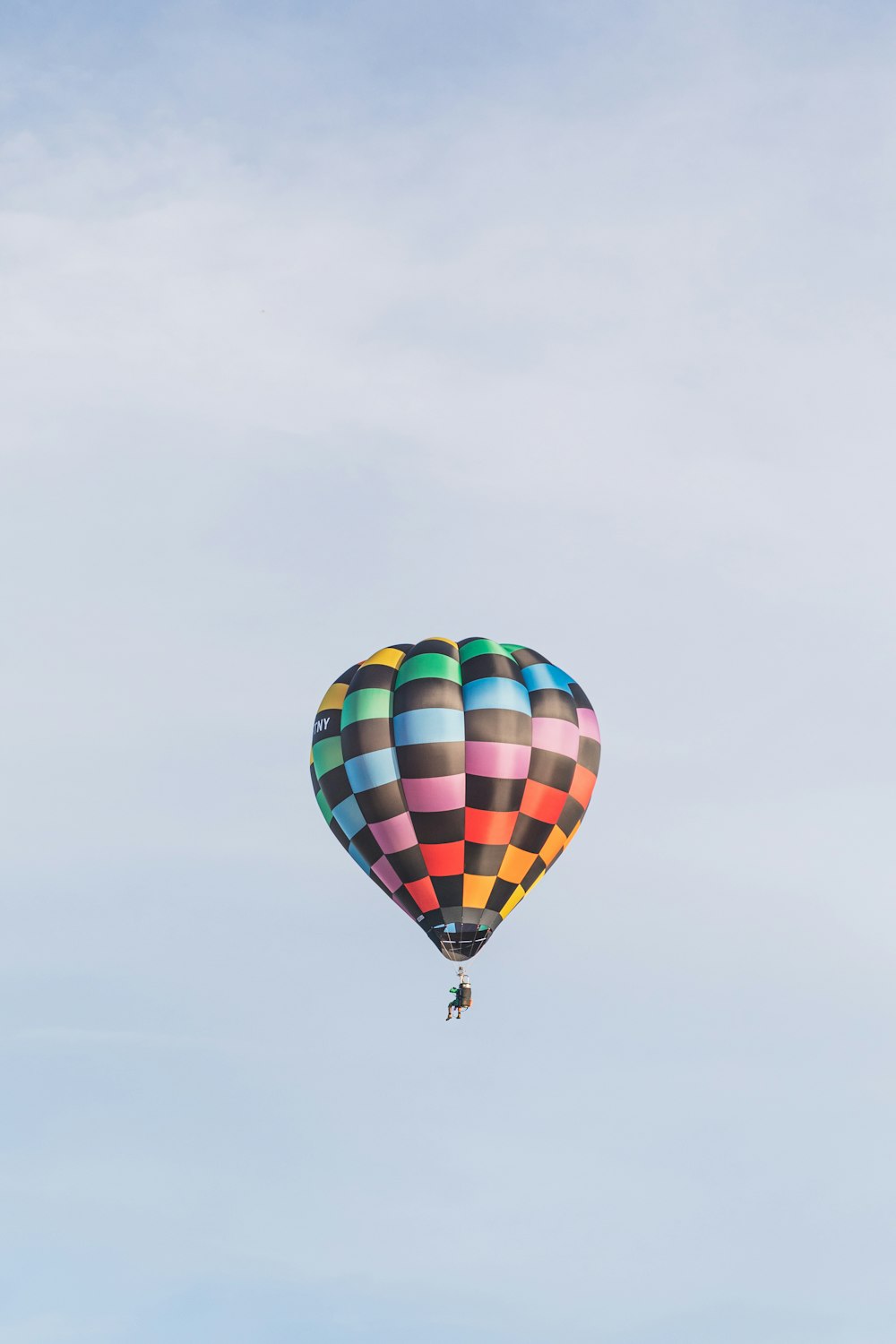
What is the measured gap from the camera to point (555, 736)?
54.6 m

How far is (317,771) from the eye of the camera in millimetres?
55688

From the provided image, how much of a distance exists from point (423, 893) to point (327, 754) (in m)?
3.97

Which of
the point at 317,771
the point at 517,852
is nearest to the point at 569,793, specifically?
the point at 517,852

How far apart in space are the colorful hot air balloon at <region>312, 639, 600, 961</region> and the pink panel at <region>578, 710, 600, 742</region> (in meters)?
0.13

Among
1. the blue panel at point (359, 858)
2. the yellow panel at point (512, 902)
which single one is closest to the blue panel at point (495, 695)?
the yellow panel at point (512, 902)

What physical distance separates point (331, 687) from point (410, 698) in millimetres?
2993

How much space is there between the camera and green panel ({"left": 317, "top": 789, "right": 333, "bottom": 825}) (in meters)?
55.7

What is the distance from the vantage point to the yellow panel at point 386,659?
5541cm

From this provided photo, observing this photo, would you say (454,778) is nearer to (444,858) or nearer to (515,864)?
(444,858)

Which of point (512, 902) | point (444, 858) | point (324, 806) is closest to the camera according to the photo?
→ point (444, 858)

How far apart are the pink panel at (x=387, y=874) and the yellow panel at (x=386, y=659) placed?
4522 mm

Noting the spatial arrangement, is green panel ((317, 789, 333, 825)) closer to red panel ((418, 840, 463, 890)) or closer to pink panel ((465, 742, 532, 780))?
red panel ((418, 840, 463, 890))

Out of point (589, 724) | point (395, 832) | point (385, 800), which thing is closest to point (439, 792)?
point (385, 800)

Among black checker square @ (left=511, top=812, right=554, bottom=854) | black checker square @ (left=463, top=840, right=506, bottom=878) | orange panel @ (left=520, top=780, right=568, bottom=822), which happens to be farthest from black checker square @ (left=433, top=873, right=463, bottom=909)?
orange panel @ (left=520, top=780, right=568, bottom=822)
